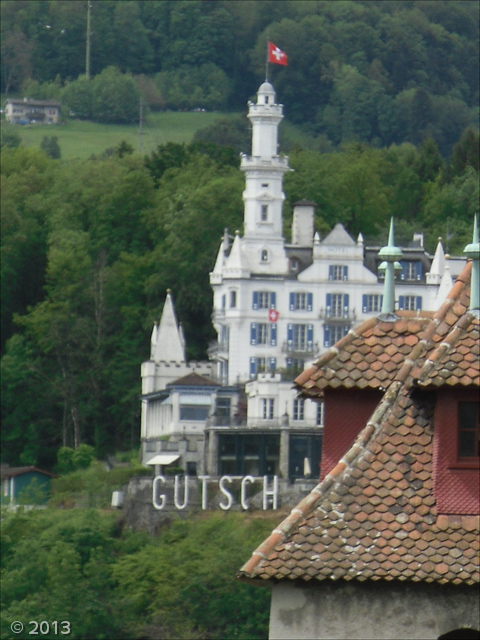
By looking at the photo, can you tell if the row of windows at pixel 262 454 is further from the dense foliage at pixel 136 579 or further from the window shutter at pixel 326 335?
the window shutter at pixel 326 335

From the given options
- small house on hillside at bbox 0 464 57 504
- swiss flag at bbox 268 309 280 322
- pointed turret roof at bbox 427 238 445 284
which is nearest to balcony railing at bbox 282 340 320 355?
swiss flag at bbox 268 309 280 322

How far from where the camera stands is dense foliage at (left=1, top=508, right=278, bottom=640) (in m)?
100

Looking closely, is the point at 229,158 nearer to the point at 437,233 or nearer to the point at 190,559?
the point at 437,233

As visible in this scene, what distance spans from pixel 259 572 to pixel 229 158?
14781 centimetres

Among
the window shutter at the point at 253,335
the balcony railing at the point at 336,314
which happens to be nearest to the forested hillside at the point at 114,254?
the window shutter at the point at 253,335

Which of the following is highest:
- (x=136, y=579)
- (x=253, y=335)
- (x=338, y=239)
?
(x=338, y=239)

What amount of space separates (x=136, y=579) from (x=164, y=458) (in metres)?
14.1

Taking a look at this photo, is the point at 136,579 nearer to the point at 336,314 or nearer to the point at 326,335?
the point at 326,335

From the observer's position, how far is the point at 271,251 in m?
126

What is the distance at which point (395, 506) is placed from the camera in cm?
2011

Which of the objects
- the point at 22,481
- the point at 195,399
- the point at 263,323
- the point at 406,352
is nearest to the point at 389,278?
the point at 406,352

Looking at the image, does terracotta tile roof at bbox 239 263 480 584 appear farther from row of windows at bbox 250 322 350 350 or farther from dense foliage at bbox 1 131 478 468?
dense foliage at bbox 1 131 478 468

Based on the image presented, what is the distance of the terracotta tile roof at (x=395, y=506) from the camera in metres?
19.8

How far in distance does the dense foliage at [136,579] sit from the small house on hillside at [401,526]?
77381mm
